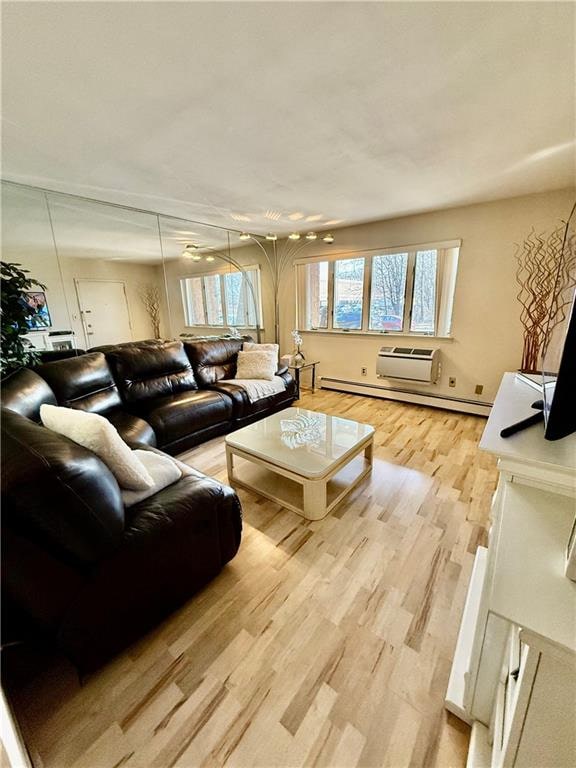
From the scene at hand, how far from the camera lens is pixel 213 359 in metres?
3.57

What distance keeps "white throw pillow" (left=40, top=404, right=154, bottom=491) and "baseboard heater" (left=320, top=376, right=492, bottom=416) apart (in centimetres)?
Result: 342

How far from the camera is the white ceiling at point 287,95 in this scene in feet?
3.54

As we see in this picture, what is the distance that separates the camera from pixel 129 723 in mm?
972

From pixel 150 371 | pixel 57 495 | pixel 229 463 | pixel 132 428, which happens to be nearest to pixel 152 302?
pixel 150 371

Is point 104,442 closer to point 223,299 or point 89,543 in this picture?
point 89,543

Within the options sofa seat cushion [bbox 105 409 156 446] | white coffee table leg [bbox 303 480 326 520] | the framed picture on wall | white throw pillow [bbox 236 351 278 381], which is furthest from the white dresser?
the framed picture on wall

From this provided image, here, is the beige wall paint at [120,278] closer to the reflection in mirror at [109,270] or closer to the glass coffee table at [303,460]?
the reflection in mirror at [109,270]

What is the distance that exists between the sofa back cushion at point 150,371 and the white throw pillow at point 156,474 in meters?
1.31

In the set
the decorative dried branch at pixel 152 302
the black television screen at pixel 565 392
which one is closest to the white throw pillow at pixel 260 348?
the decorative dried branch at pixel 152 302

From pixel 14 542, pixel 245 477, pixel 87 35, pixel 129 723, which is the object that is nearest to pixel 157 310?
pixel 245 477

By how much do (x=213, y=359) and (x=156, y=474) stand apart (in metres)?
2.26

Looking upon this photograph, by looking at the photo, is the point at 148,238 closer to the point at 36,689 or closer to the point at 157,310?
the point at 157,310

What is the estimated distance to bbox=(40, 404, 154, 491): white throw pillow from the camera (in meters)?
1.22

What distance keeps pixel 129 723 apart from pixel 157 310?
3615 mm
